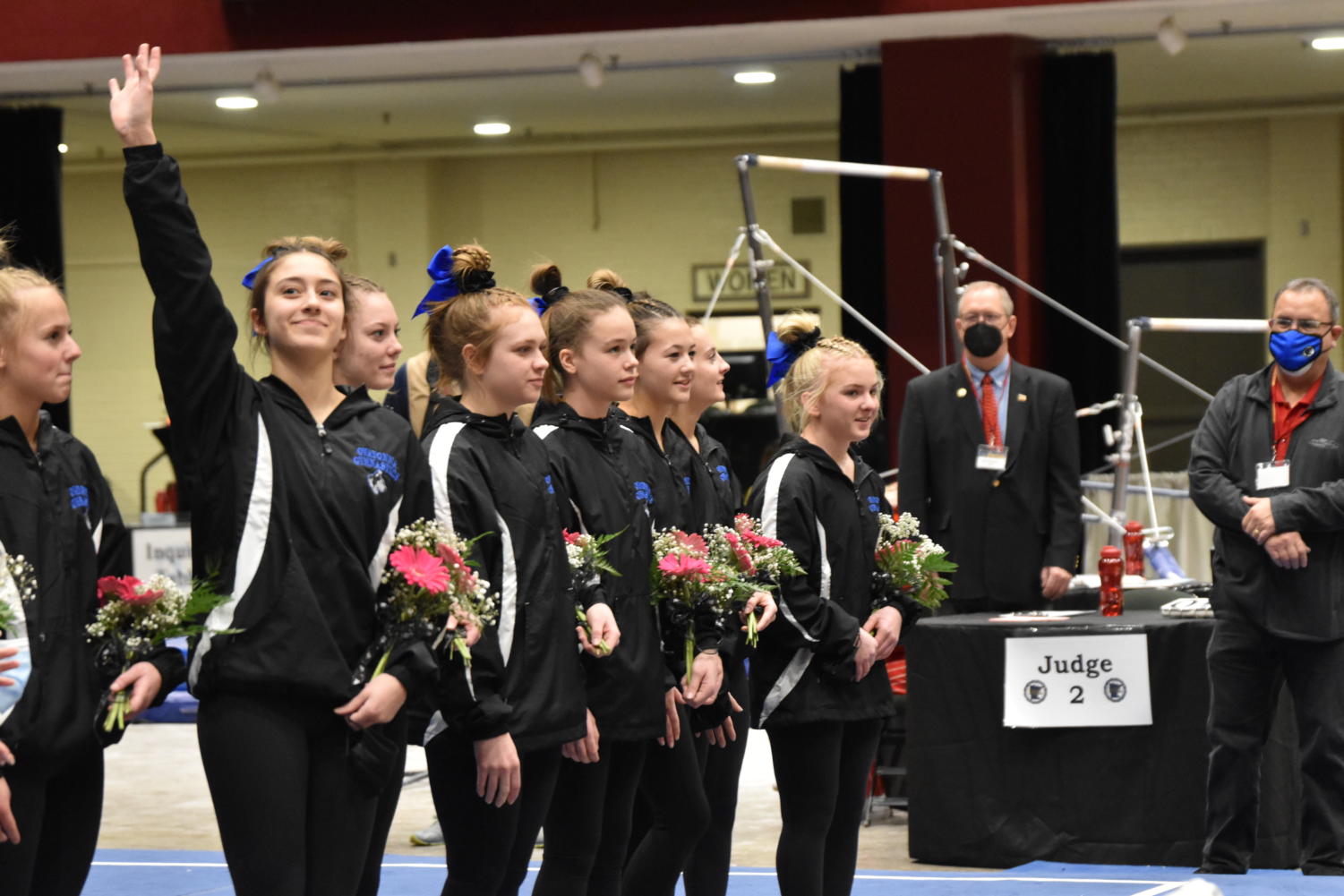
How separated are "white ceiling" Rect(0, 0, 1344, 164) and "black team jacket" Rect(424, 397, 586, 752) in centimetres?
606

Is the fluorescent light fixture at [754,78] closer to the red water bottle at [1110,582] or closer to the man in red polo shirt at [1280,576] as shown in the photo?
the red water bottle at [1110,582]

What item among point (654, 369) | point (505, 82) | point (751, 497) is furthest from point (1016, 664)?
point (505, 82)

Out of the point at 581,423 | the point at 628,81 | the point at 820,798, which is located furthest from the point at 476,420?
the point at 628,81

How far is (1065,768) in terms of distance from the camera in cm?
498

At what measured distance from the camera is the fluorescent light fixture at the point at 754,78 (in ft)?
35.1

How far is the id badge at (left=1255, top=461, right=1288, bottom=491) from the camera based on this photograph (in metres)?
4.81

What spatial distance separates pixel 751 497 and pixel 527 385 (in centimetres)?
98

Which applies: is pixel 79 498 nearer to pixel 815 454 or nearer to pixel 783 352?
pixel 815 454

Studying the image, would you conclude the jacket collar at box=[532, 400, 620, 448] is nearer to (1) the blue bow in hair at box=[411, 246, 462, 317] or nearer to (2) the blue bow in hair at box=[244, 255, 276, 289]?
(1) the blue bow in hair at box=[411, 246, 462, 317]

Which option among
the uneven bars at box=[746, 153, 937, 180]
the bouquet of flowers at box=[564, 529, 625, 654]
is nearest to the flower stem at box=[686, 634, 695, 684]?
the bouquet of flowers at box=[564, 529, 625, 654]

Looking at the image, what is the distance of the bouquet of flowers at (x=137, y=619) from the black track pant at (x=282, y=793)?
118 millimetres

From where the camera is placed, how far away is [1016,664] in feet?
16.4

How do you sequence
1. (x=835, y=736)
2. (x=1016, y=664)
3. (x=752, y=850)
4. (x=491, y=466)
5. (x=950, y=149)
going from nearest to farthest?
(x=491, y=466), (x=835, y=736), (x=1016, y=664), (x=752, y=850), (x=950, y=149)

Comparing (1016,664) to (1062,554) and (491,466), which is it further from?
(491,466)
